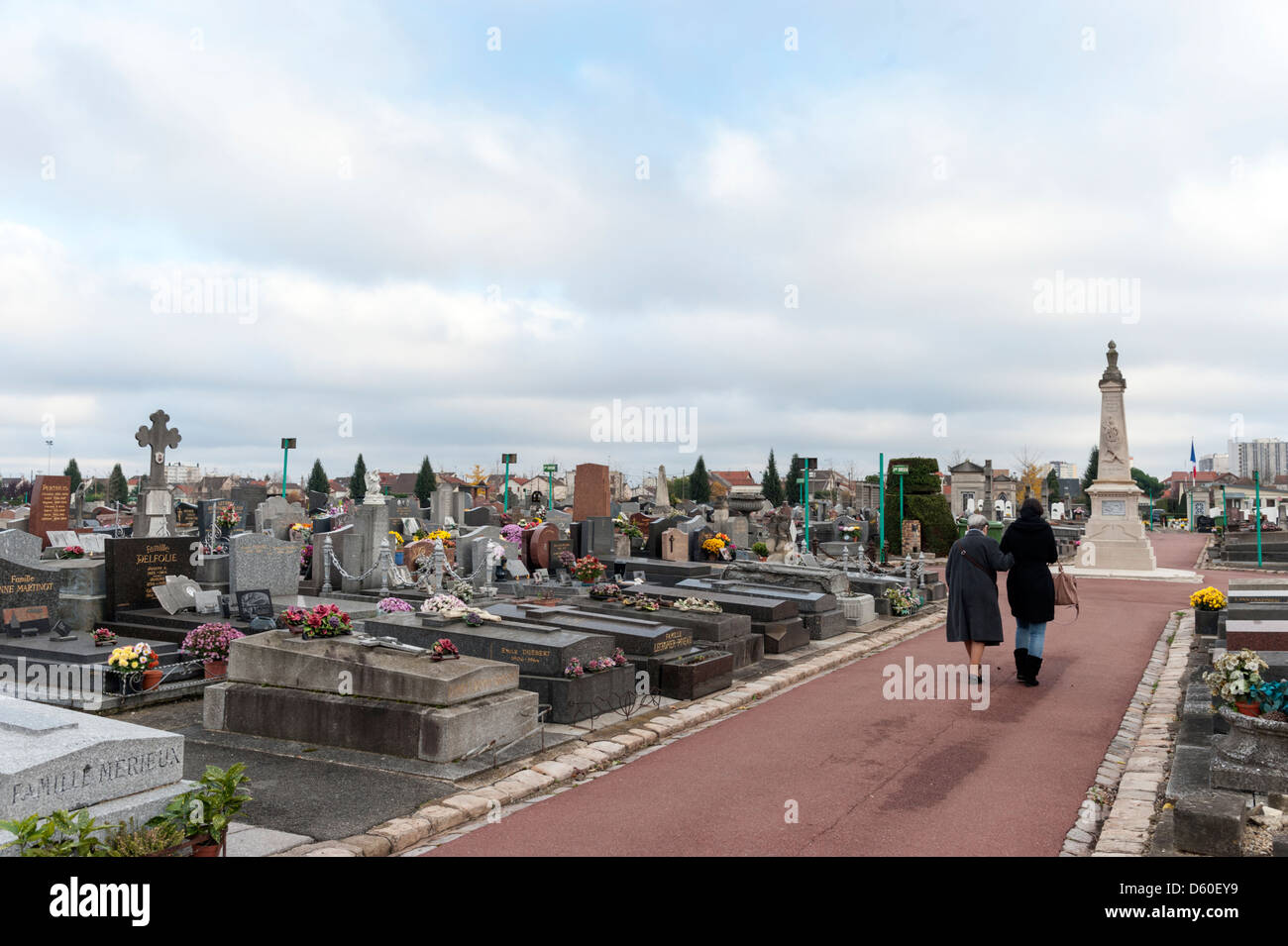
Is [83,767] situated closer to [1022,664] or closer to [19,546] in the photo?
[1022,664]

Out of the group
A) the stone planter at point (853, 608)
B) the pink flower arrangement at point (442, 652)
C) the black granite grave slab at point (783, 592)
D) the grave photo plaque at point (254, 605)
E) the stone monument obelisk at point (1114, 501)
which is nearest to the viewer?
the pink flower arrangement at point (442, 652)

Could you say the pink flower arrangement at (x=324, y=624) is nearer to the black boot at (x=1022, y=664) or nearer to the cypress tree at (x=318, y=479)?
the black boot at (x=1022, y=664)

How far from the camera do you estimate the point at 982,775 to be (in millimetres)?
6418

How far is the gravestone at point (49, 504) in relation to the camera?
2291cm

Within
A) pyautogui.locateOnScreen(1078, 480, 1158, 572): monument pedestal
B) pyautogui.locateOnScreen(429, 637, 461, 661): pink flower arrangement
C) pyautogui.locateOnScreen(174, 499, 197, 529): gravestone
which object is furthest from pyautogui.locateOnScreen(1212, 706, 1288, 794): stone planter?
pyautogui.locateOnScreen(174, 499, 197, 529): gravestone

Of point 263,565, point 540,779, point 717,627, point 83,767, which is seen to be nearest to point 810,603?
point 717,627

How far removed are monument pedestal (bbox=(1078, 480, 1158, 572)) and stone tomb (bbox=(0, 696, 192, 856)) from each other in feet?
84.3

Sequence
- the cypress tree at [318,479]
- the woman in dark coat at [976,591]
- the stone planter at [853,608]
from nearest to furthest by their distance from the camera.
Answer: the woman in dark coat at [976,591]
the stone planter at [853,608]
the cypress tree at [318,479]

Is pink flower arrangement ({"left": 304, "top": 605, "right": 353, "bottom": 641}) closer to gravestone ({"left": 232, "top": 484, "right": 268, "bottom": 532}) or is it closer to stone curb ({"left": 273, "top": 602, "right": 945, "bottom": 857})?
stone curb ({"left": 273, "top": 602, "right": 945, "bottom": 857})

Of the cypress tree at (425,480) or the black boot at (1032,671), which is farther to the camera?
the cypress tree at (425,480)

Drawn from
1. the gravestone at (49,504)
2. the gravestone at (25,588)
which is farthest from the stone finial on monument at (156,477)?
the gravestone at (49,504)

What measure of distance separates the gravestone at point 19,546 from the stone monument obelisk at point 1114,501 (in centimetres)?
2562

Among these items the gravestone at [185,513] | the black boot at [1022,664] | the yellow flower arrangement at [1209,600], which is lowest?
the black boot at [1022,664]
